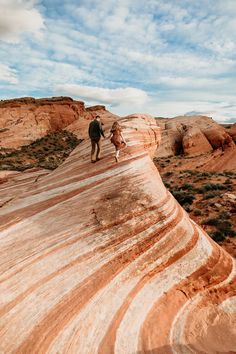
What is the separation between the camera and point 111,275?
5.88 meters

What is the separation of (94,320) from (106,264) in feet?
3.64

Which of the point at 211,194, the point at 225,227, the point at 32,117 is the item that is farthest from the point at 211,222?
the point at 32,117

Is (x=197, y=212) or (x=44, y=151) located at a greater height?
(x=197, y=212)

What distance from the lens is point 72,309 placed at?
5117 millimetres

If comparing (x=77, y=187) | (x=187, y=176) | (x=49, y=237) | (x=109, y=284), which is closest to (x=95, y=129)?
(x=77, y=187)

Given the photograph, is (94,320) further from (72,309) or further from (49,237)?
(49,237)

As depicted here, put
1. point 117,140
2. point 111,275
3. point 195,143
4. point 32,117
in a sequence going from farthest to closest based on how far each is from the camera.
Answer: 1. point 32,117
2. point 195,143
3. point 117,140
4. point 111,275

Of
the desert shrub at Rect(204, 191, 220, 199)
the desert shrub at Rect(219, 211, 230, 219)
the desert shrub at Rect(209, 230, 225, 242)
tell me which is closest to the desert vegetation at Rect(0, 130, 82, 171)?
the desert shrub at Rect(204, 191, 220, 199)

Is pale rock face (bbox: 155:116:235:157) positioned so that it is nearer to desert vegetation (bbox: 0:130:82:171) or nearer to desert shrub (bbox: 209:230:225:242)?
desert vegetation (bbox: 0:130:82:171)

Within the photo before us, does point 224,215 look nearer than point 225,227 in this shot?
No

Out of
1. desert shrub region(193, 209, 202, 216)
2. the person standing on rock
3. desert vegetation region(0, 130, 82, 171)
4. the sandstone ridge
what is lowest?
desert vegetation region(0, 130, 82, 171)

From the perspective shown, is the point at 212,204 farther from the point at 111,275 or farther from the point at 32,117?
the point at 32,117

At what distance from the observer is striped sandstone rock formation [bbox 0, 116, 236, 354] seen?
4887 mm

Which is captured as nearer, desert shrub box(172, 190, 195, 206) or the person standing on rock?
the person standing on rock
